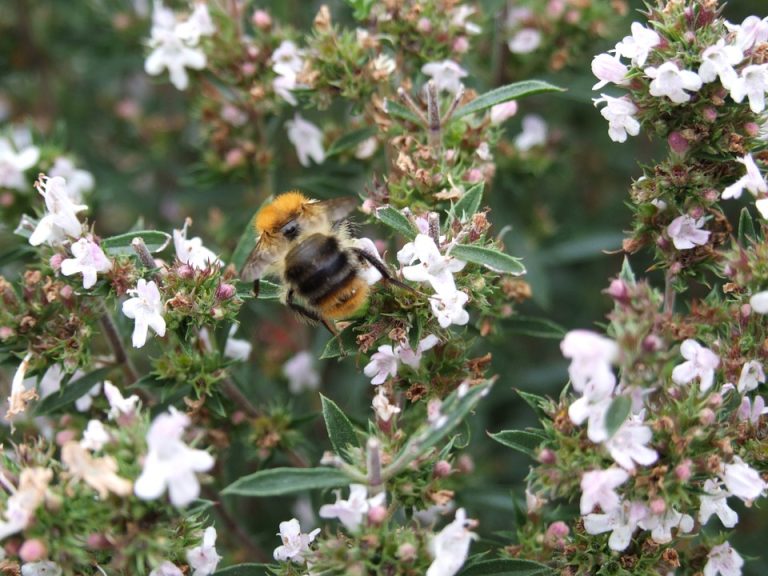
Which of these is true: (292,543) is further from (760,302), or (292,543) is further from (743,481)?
(760,302)

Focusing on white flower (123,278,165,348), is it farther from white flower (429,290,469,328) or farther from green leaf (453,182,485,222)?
green leaf (453,182,485,222)

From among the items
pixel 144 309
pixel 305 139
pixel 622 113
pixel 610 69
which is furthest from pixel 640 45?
pixel 144 309

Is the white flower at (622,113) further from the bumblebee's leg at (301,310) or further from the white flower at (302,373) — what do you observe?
the white flower at (302,373)

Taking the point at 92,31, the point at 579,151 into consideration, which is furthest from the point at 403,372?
the point at 92,31

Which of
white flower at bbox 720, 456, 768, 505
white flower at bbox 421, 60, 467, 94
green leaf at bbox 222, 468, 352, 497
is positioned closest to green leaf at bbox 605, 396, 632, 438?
white flower at bbox 720, 456, 768, 505

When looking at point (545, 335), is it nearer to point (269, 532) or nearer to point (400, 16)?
point (400, 16)

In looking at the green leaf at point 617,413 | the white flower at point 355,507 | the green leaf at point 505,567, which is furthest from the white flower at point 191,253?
the green leaf at point 617,413
